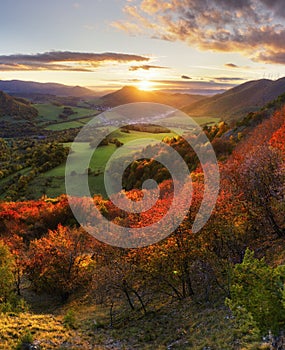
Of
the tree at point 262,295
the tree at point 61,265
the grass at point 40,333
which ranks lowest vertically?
the tree at point 61,265

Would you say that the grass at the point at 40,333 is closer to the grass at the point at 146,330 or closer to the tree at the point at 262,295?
the grass at the point at 146,330

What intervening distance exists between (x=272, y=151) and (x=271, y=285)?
937 inches

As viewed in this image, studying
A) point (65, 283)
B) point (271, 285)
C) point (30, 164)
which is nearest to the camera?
point (271, 285)

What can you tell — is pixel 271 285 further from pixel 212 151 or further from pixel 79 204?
pixel 212 151

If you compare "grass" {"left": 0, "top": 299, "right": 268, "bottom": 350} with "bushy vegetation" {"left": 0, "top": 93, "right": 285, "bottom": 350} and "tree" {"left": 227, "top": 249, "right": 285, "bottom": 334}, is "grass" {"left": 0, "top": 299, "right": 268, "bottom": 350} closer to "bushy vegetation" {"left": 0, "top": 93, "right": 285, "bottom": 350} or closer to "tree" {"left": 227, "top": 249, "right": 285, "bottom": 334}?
"bushy vegetation" {"left": 0, "top": 93, "right": 285, "bottom": 350}

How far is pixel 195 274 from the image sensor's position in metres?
30.9

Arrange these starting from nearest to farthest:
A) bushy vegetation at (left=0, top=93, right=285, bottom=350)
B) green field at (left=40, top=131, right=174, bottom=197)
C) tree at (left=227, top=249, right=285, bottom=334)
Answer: tree at (left=227, top=249, right=285, bottom=334)
bushy vegetation at (left=0, top=93, right=285, bottom=350)
green field at (left=40, top=131, right=174, bottom=197)

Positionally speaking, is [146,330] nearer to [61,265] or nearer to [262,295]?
[262,295]

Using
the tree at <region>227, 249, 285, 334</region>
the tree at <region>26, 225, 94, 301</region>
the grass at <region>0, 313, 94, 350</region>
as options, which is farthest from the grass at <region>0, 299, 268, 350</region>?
the tree at <region>26, 225, 94, 301</region>

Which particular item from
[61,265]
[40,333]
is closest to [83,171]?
[61,265]

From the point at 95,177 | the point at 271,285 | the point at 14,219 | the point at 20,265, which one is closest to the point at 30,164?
the point at 95,177

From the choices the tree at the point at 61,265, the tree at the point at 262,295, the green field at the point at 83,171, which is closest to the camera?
the tree at the point at 262,295

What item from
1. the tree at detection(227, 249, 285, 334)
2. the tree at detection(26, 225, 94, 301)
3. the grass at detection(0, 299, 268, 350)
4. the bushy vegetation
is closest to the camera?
the tree at detection(227, 249, 285, 334)

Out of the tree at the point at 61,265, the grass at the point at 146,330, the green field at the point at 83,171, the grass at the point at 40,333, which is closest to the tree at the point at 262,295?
the grass at the point at 146,330
